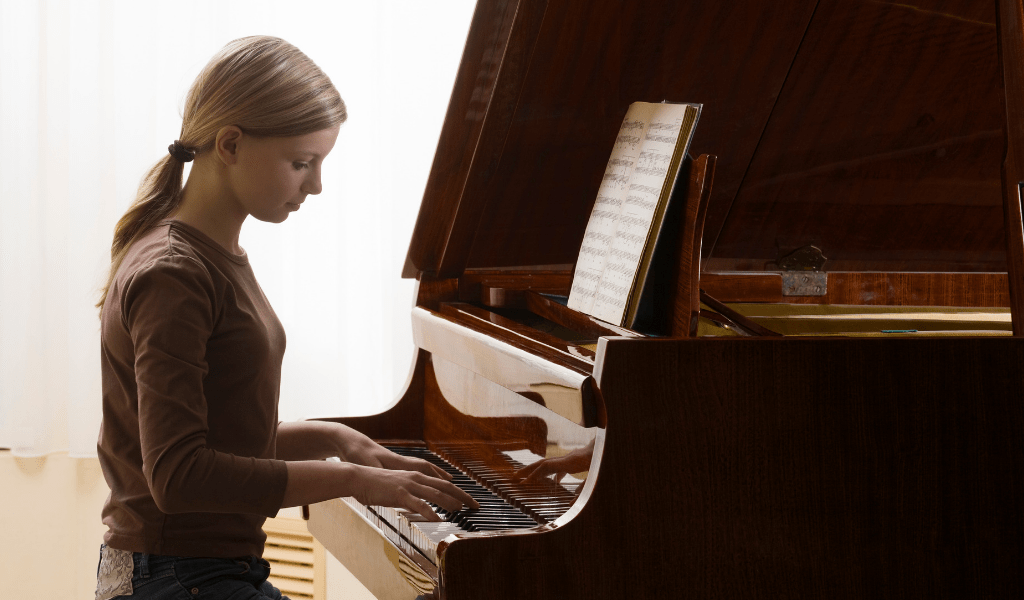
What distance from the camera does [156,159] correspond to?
2771 millimetres

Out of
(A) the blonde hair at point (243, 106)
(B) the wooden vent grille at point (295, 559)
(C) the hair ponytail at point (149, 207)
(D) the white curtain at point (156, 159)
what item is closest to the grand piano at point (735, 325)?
(A) the blonde hair at point (243, 106)

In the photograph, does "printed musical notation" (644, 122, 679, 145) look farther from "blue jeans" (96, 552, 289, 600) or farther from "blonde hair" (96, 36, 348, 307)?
"blue jeans" (96, 552, 289, 600)

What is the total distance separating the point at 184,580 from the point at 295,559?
159 cm

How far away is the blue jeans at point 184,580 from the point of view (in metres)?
1.25

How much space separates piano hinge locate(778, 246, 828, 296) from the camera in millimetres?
1981

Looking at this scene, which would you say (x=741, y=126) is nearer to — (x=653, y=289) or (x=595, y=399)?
(x=653, y=289)

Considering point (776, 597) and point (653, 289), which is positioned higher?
point (653, 289)

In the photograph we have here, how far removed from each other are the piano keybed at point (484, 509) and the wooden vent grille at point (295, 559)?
1305mm

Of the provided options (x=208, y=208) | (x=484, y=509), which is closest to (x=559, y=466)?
(x=484, y=509)

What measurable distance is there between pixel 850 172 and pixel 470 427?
3.16 ft

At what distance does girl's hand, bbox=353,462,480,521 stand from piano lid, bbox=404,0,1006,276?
2.11 ft

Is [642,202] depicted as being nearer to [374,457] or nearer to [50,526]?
[374,457]

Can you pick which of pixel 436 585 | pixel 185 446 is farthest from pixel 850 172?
pixel 185 446

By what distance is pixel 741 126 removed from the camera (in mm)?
1855
